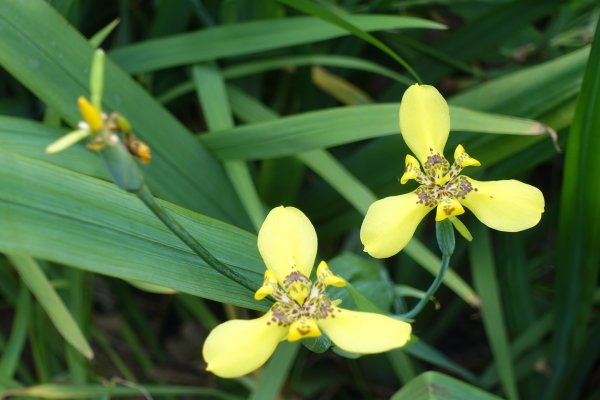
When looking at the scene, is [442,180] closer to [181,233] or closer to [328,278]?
[328,278]

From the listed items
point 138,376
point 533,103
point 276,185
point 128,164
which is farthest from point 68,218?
point 138,376

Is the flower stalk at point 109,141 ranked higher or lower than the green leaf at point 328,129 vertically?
lower

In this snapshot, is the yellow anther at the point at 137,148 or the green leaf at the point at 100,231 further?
the green leaf at the point at 100,231

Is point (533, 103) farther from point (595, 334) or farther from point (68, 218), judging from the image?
point (68, 218)

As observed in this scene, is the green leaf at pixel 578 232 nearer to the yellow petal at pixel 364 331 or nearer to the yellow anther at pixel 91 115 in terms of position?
the yellow petal at pixel 364 331

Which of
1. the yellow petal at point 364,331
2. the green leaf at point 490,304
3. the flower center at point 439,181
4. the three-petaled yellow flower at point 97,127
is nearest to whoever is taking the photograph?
the three-petaled yellow flower at point 97,127

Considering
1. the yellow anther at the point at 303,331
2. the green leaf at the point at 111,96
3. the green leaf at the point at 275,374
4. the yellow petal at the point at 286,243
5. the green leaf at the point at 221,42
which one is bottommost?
the yellow anther at the point at 303,331

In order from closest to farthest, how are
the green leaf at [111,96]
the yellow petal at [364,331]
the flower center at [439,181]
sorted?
1. the yellow petal at [364,331]
2. the flower center at [439,181]
3. the green leaf at [111,96]

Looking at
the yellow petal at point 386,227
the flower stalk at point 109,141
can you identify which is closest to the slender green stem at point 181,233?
the flower stalk at point 109,141
